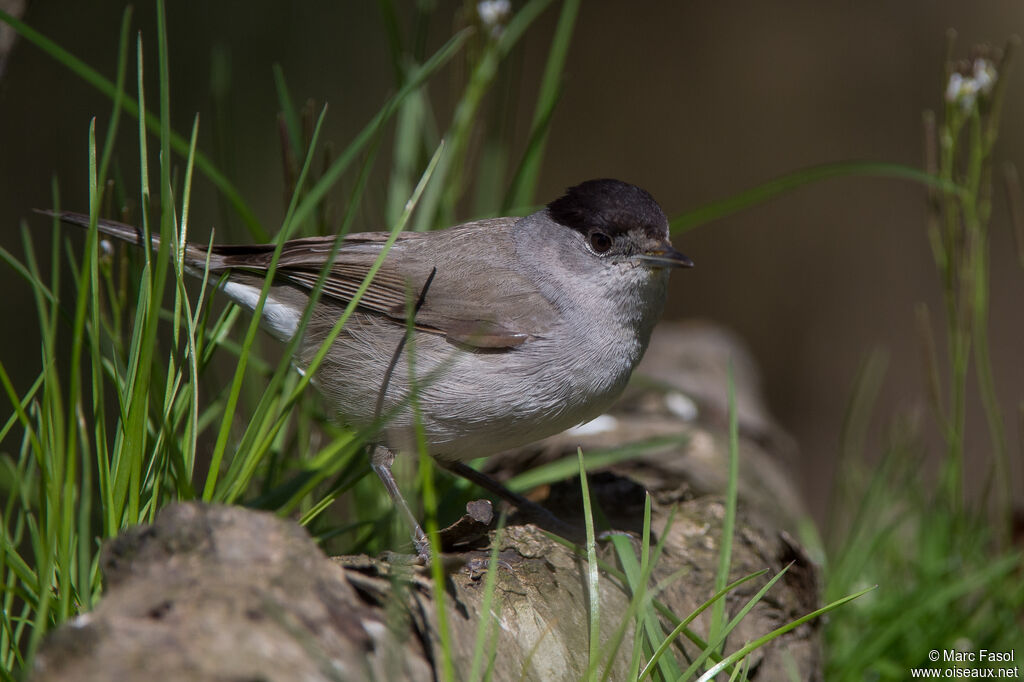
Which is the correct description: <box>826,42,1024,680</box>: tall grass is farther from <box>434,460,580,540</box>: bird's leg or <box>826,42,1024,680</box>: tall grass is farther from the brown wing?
the brown wing

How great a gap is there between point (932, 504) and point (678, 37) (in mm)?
5689

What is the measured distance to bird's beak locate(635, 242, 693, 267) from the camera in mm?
2893

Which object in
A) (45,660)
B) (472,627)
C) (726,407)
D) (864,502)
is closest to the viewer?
(45,660)

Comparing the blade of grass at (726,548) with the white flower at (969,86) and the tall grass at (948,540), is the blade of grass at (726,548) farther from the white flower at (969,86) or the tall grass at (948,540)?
the white flower at (969,86)

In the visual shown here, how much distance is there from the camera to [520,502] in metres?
3.06

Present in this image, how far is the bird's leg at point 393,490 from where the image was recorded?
9.00 ft

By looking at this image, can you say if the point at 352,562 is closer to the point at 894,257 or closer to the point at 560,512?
the point at 560,512

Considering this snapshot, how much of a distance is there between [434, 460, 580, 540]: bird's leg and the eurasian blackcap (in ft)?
0.54

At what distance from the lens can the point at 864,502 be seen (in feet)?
11.3

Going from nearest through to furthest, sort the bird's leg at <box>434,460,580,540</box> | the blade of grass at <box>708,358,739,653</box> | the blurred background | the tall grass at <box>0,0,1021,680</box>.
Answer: the tall grass at <box>0,0,1021,680</box> < the blade of grass at <box>708,358,739,653</box> < the bird's leg at <box>434,460,580,540</box> < the blurred background

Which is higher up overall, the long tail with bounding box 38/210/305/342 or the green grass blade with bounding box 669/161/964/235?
the green grass blade with bounding box 669/161/964/235

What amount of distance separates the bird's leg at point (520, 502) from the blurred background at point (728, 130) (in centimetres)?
458

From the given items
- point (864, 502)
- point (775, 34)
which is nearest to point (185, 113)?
point (775, 34)

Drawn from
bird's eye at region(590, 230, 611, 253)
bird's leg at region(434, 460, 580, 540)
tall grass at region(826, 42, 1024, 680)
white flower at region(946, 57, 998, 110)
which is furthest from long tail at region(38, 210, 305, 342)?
white flower at region(946, 57, 998, 110)
